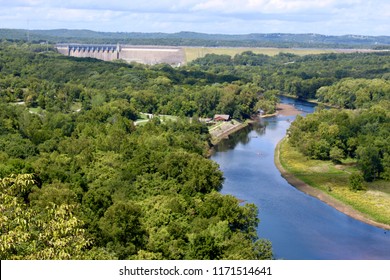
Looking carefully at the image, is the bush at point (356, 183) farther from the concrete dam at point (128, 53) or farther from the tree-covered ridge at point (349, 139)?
the concrete dam at point (128, 53)

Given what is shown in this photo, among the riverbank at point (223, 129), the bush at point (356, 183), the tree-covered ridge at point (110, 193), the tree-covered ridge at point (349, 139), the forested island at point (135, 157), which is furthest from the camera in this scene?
the riverbank at point (223, 129)

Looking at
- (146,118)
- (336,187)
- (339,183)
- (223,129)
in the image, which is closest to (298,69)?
(223,129)

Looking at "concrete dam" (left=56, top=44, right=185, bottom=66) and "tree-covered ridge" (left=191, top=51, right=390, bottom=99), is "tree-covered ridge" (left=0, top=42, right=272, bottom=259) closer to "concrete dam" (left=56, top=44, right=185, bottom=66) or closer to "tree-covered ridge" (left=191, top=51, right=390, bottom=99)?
"tree-covered ridge" (left=191, top=51, right=390, bottom=99)

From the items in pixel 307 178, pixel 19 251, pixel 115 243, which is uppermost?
pixel 19 251

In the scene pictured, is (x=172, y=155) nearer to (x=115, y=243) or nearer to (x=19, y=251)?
(x=115, y=243)

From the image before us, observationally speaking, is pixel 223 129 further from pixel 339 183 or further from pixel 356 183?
pixel 356 183

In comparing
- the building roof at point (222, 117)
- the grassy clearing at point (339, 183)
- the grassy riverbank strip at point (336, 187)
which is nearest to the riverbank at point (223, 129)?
the building roof at point (222, 117)

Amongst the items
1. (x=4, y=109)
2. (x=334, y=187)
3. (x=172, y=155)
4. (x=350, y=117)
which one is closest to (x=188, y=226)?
(x=172, y=155)
